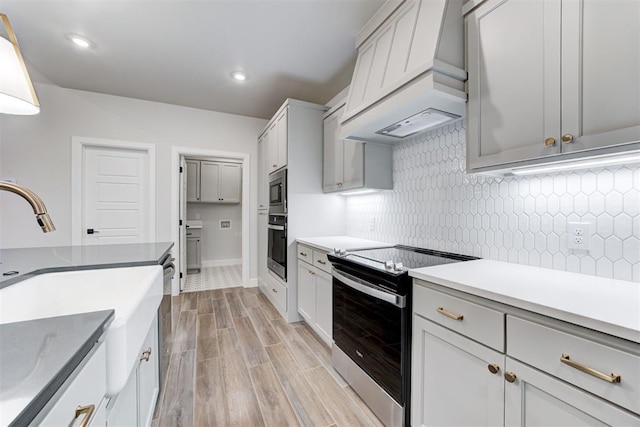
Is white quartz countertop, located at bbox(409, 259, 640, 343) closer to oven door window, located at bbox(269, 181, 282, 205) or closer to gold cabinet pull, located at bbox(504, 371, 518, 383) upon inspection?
gold cabinet pull, located at bbox(504, 371, 518, 383)

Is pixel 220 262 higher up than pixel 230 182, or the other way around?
pixel 230 182

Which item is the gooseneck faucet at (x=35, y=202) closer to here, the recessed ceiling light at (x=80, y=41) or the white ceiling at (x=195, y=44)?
A: the white ceiling at (x=195, y=44)

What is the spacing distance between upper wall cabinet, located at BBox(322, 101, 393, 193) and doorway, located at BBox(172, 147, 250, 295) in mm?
1867

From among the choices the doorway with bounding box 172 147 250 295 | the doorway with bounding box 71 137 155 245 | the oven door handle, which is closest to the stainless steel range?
the oven door handle

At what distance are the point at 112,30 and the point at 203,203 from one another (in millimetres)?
3822

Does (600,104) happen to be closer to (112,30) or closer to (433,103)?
(433,103)

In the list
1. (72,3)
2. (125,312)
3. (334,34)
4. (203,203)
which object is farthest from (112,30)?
(203,203)

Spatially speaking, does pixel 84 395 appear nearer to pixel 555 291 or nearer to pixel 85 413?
pixel 85 413

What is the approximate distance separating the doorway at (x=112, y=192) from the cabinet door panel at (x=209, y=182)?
171 cm

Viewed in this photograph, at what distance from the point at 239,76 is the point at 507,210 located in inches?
113

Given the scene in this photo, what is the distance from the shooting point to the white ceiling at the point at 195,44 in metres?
1.98

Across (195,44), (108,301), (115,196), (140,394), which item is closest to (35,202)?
(108,301)

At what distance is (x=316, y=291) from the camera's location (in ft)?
8.04

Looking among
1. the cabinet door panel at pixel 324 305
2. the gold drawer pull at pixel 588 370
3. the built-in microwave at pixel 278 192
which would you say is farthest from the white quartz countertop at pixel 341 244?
the gold drawer pull at pixel 588 370
